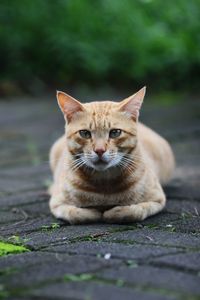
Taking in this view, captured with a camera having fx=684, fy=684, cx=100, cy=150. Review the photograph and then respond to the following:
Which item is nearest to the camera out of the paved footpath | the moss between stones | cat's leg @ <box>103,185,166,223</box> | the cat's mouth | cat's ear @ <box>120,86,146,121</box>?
the paved footpath

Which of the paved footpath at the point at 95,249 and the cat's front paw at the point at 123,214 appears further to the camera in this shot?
the cat's front paw at the point at 123,214

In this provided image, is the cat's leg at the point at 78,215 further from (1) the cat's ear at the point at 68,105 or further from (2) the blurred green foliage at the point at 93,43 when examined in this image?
(2) the blurred green foliage at the point at 93,43

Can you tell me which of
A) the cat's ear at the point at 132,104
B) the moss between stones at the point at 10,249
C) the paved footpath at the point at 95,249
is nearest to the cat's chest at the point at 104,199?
the paved footpath at the point at 95,249

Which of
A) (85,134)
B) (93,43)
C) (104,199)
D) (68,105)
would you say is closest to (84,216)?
(104,199)

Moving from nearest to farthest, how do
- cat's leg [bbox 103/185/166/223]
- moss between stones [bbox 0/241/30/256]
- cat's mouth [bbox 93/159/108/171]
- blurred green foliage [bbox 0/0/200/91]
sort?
moss between stones [bbox 0/241/30/256]
cat's mouth [bbox 93/159/108/171]
cat's leg [bbox 103/185/166/223]
blurred green foliage [bbox 0/0/200/91]

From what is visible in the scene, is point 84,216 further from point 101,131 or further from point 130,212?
point 101,131

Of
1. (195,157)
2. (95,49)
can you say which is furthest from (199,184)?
(95,49)

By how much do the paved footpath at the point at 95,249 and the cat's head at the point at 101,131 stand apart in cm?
41

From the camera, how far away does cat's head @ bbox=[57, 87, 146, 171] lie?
4.07 m

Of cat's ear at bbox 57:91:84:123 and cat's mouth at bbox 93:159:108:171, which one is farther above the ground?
cat's ear at bbox 57:91:84:123

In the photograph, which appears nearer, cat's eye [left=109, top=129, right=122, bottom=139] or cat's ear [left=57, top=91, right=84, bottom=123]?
cat's eye [left=109, top=129, right=122, bottom=139]

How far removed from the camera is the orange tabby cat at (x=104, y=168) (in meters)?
4.13

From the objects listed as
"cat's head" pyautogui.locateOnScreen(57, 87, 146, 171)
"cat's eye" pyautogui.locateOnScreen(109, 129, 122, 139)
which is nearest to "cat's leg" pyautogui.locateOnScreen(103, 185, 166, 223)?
"cat's head" pyautogui.locateOnScreen(57, 87, 146, 171)

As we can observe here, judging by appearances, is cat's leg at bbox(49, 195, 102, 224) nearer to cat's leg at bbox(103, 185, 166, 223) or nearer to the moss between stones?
cat's leg at bbox(103, 185, 166, 223)
